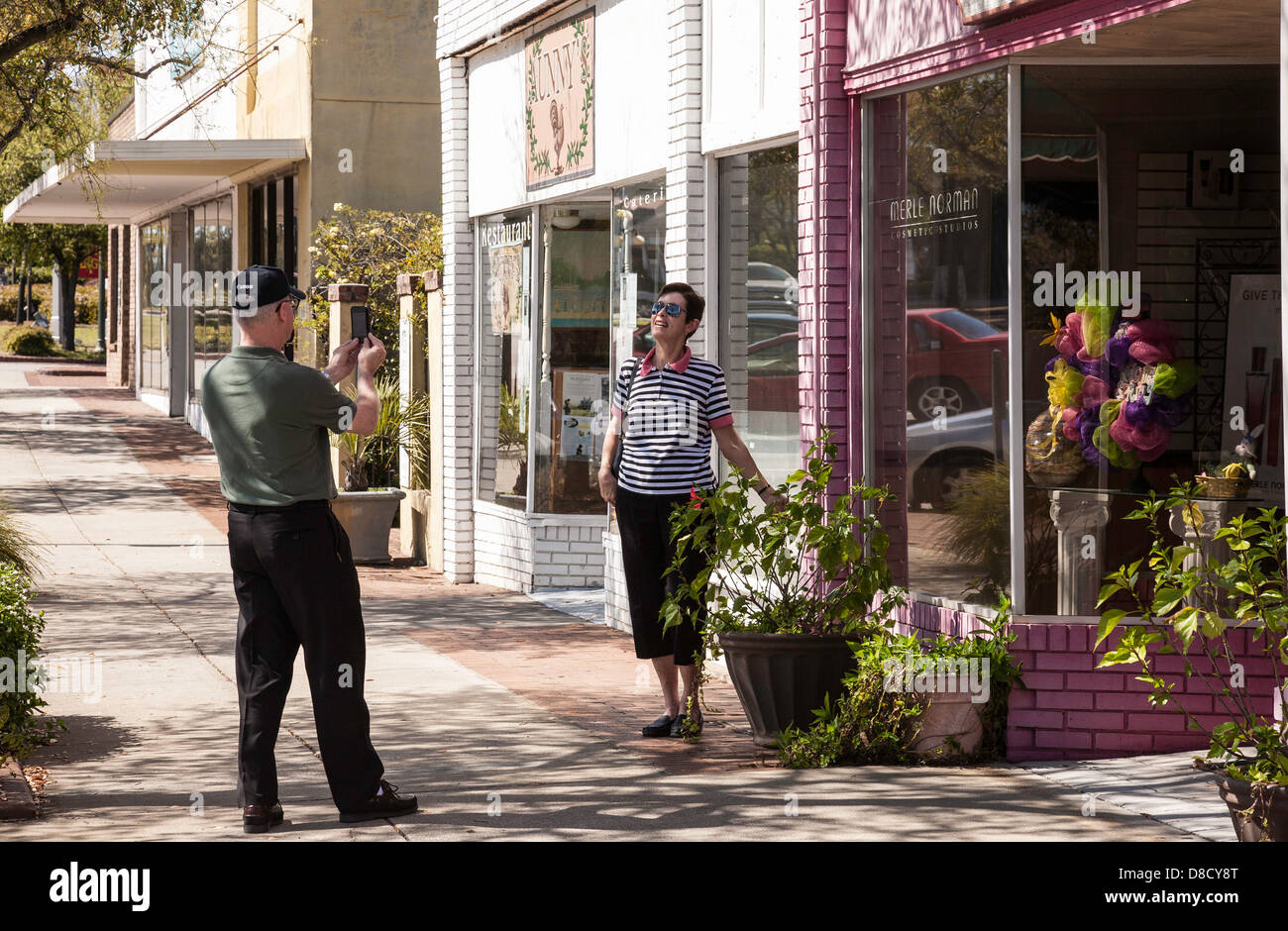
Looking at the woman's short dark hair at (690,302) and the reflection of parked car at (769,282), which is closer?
the woman's short dark hair at (690,302)

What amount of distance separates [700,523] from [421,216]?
11035 mm

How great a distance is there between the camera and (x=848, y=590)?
7.44 m

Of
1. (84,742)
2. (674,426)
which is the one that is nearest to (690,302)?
(674,426)

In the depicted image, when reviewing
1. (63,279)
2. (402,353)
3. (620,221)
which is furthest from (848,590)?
(63,279)

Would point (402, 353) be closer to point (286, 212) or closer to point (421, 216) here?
point (421, 216)

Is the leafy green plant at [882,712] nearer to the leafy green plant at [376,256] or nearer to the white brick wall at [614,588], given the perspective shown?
the white brick wall at [614,588]

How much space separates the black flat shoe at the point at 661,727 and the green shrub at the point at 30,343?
45.8 meters

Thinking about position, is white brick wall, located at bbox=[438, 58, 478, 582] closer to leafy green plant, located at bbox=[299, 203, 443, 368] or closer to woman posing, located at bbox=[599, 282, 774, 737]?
leafy green plant, located at bbox=[299, 203, 443, 368]

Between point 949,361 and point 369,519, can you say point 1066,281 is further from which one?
point 369,519

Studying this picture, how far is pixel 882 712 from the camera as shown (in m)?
7.17

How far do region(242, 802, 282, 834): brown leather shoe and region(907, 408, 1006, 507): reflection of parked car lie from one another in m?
3.51

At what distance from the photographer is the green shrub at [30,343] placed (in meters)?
50.0

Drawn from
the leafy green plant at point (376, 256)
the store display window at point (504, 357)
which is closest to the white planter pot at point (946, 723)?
the store display window at point (504, 357)

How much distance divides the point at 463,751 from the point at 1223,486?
3455 millimetres
